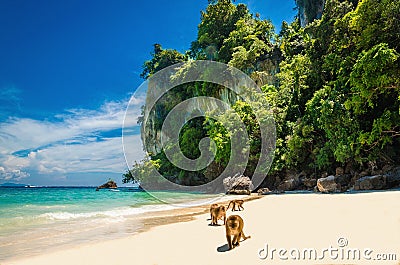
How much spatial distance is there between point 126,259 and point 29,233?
14.8 feet

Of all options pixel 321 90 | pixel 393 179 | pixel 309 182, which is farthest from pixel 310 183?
pixel 321 90

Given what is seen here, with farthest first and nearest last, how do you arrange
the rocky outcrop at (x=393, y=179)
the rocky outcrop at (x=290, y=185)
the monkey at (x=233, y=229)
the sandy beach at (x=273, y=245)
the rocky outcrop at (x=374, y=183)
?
the rocky outcrop at (x=290, y=185) < the rocky outcrop at (x=393, y=179) < the rocky outcrop at (x=374, y=183) < the monkey at (x=233, y=229) < the sandy beach at (x=273, y=245)

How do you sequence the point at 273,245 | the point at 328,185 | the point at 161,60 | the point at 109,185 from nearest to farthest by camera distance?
the point at 273,245
the point at 328,185
the point at 161,60
the point at 109,185

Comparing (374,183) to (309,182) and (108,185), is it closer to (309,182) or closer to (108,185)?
(309,182)

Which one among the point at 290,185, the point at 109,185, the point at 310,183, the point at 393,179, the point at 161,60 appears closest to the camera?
the point at 393,179

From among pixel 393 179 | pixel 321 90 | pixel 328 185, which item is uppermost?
pixel 321 90

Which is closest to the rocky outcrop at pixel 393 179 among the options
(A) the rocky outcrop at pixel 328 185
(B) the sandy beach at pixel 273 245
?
(A) the rocky outcrop at pixel 328 185

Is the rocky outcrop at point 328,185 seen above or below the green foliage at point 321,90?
below

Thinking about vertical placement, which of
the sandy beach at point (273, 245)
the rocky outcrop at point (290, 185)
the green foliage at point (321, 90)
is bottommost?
the sandy beach at point (273, 245)

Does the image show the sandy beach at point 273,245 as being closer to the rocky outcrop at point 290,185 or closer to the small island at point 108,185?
the rocky outcrop at point 290,185

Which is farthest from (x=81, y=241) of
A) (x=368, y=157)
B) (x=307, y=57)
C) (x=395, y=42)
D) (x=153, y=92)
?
(x=153, y=92)

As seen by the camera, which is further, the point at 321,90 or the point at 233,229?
the point at 321,90

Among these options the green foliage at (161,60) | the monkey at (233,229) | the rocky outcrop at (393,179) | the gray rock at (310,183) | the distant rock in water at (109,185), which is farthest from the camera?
the distant rock in water at (109,185)

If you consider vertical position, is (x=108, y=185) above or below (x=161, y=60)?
below
